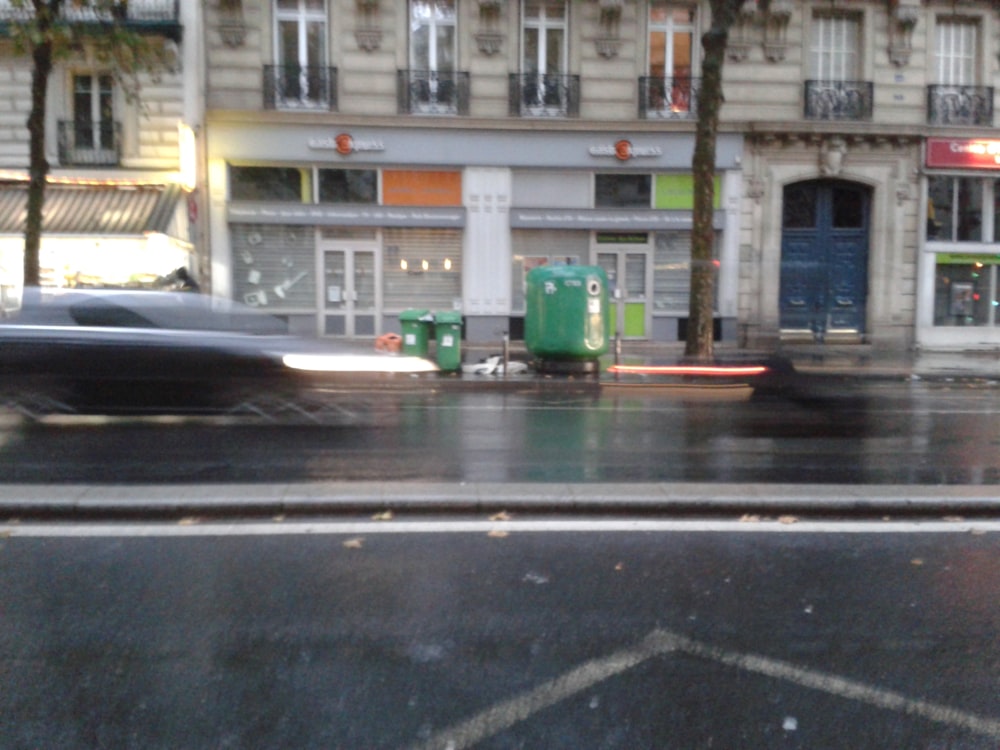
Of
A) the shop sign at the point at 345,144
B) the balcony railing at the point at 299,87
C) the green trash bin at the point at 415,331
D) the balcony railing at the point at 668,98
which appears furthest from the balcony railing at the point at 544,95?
the green trash bin at the point at 415,331

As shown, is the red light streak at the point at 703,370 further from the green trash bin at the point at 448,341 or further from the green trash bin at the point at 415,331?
the green trash bin at the point at 415,331

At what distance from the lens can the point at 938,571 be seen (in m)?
6.12

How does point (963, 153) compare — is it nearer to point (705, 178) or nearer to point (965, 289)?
point (965, 289)

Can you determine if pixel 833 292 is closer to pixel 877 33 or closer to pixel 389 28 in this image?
pixel 877 33

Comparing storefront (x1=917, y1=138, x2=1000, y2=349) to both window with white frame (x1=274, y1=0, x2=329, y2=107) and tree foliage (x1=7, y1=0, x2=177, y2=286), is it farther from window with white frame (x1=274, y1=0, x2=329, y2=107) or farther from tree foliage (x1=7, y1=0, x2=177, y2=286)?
tree foliage (x1=7, y1=0, x2=177, y2=286)

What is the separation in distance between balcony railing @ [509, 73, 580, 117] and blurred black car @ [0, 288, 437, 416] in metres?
13.6

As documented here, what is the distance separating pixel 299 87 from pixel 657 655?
20.6 meters

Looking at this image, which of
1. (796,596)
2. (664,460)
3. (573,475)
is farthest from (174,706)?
(664,460)

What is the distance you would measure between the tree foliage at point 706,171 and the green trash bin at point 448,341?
4.37 meters

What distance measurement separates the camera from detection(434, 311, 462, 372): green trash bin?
1805cm

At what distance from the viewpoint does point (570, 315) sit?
17812 mm

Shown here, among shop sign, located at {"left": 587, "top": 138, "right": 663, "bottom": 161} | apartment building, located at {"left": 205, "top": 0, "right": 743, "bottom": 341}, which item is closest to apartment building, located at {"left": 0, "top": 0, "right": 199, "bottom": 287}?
apartment building, located at {"left": 205, "top": 0, "right": 743, "bottom": 341}

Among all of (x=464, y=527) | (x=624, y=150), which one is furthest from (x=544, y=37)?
(x=464, y=527)

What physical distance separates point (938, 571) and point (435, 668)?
3.11m
